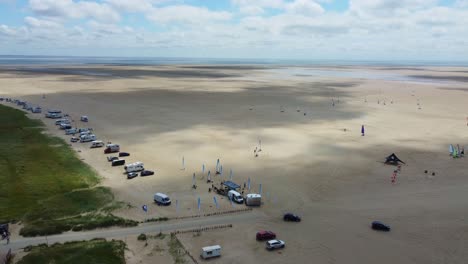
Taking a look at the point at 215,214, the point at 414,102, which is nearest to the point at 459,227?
the point at 215,214

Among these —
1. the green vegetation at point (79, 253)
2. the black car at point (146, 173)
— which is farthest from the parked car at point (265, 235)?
the black car at point (146, 173)

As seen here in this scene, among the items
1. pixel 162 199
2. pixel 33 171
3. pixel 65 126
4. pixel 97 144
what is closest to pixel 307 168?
pixel 162 199

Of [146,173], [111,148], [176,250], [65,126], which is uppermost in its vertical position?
[65,126]

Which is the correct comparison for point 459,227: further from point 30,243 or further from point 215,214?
point 30,243

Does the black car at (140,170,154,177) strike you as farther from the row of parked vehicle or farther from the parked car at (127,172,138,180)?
the row of parked vehicle

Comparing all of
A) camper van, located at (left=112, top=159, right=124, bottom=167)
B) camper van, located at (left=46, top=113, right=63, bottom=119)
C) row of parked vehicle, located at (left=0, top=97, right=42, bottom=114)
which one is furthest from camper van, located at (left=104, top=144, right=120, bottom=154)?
row of parked vehicle, located at (left=0, top=97, right=42, bottom=114)

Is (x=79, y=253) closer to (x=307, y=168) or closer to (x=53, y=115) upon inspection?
(x=307, y=168)
